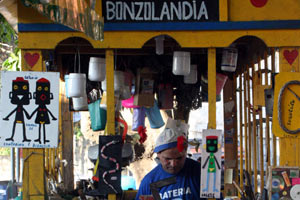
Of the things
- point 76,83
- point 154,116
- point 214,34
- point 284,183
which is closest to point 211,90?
point 214,34

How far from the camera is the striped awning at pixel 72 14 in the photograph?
3.94 metres

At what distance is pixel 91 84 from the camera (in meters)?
8.73

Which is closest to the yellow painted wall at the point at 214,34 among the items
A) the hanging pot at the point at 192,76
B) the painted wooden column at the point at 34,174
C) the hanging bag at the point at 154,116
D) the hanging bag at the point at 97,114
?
the painted wooden column at the point at 34,174

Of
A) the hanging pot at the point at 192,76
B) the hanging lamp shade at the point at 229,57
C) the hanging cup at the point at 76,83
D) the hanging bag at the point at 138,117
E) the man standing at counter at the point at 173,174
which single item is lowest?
the man standing at counter at the point at 173,174

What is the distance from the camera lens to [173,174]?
22.3ft

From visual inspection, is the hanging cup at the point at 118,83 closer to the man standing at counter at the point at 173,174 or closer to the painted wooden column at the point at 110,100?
the man standing at counter at the point at 173,174

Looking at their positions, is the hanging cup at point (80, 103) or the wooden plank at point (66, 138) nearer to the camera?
the hanging cup at point (80, 103)

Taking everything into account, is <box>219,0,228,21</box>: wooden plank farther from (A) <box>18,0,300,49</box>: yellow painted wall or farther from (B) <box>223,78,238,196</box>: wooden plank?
(B) <box>223,78,238,196</box>: wooden plank

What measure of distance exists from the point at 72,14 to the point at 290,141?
2.88 meters

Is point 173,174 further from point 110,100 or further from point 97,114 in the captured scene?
point 97,114

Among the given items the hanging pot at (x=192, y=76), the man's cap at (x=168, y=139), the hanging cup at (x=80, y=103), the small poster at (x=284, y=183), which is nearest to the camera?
the small poster at (x=284, y=183)

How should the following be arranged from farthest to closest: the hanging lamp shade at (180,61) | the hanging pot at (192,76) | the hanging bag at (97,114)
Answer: the hanging bag at (97,114) < the hanging pot at (192,76) < the hanging lamp shade at (180,61)

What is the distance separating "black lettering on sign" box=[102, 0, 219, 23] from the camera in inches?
240

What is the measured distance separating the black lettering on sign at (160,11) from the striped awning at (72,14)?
0.68 metres
